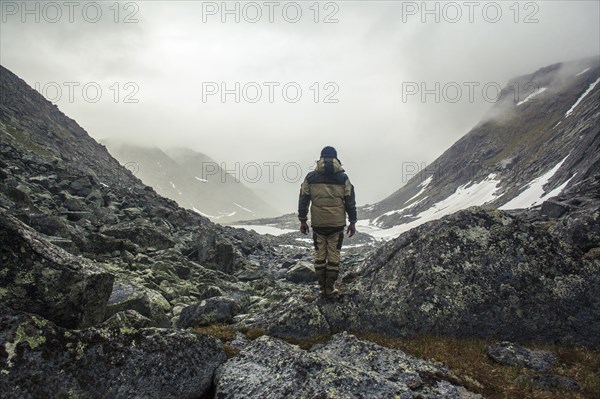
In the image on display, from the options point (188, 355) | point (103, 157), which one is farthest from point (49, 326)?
point (103, 157)

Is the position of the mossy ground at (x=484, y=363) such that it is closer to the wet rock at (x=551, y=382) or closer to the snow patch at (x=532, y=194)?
the wet rock at (x=551, y=382)

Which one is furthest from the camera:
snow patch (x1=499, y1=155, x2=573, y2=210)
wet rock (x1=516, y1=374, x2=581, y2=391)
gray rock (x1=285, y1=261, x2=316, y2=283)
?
snow patch (x1=499, y1=155, x2=573, y2=210)

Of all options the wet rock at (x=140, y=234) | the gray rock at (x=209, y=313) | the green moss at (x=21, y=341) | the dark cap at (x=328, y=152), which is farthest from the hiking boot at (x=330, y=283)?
the wet rock at (x=140, y=234)

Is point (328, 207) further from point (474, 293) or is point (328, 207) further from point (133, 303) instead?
point (133, 303)

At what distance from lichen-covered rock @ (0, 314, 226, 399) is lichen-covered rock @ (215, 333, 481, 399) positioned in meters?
0.71

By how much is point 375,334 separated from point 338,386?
410cm

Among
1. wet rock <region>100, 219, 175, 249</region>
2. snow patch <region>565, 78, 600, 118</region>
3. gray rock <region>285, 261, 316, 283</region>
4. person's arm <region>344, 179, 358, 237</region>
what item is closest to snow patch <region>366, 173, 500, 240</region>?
snow patch <region>565, 78, 600, 118</region>

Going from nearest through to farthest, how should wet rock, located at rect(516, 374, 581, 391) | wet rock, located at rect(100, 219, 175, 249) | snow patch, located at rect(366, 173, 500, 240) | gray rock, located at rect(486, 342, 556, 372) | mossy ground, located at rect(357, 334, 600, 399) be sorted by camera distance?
mossy ground, located at rect(357, 334, 600, 399) → wet rock, located at rect(516, 374, 581, 391) → gray rock, located at rect(486, 342, 556, 372) → wet rock, located at rect(100, 219, 175, 249) → snow patch, located at rect(366, 173, 500, 240)

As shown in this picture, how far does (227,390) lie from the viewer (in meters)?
6.68

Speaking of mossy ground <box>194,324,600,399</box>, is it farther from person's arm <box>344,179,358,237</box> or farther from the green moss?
the green moss

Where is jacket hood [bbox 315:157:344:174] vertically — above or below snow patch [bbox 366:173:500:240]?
below

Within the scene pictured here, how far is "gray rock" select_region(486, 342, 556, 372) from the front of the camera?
8359 mm

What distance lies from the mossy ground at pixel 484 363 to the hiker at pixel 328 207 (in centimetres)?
214

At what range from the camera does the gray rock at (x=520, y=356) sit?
8359 mm
